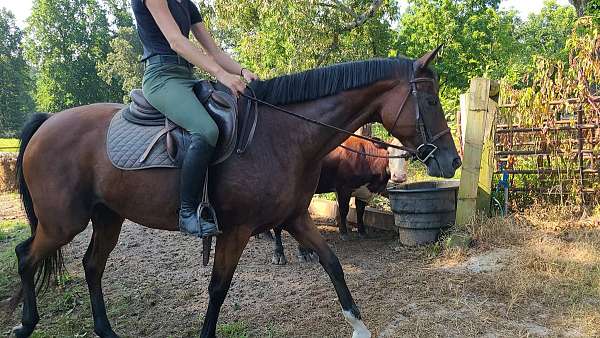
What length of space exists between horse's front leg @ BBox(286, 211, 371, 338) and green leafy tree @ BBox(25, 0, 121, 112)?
4879 cm

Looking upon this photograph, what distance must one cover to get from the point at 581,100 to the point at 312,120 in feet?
15.8

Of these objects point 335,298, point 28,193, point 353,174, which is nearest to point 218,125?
point 28,193

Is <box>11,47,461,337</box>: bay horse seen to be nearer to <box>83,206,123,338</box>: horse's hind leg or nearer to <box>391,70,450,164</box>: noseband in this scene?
<box>391,70,450,164</box>: noseband

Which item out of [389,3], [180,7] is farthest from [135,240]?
[389,3]

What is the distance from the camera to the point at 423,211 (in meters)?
6.08

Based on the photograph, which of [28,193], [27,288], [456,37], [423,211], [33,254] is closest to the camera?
[33,254]

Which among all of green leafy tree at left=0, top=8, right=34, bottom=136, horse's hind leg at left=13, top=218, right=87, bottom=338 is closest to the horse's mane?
horse's hind leg at left=13, top=218, right=87, bottom=338

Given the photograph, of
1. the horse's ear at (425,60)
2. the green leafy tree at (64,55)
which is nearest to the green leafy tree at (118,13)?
the green leafy tree at (64,55)

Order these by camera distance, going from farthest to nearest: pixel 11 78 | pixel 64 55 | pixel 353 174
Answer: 1. pixel 11 78
2. pixel 64 55
3. pixel 353 174

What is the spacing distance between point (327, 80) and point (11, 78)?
59.0 m

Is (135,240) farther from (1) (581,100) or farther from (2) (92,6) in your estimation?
(2) (92,6)

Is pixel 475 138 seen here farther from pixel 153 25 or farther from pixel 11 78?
pixel 11 78

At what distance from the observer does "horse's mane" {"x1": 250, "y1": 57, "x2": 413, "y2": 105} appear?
3156mm

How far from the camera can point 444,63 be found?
26172mm
